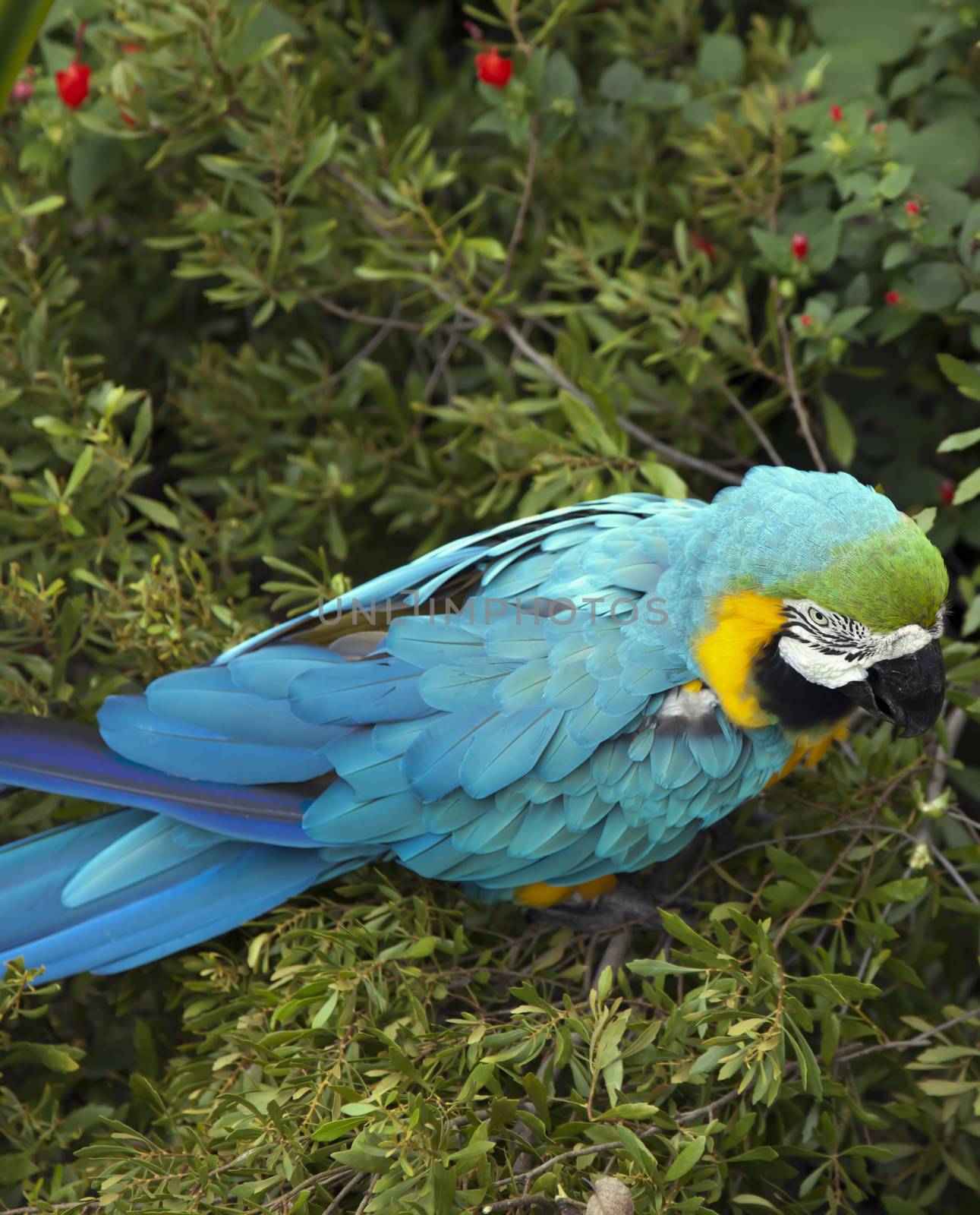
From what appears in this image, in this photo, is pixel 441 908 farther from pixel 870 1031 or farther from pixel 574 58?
pixel 574 58

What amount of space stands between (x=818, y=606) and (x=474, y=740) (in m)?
0.54

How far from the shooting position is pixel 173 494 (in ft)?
6.97

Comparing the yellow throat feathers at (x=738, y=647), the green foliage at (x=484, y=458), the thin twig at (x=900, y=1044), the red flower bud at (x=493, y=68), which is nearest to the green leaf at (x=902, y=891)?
the green foliage at (x=484, y=458)

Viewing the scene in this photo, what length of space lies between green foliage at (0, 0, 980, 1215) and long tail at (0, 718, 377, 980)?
0.09 m

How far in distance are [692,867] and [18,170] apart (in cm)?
186

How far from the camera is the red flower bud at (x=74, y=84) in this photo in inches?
80.0

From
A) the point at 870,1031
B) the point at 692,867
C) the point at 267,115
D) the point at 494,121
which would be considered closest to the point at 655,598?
the point at 692,867

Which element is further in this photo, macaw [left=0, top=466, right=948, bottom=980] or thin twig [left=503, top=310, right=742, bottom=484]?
thin twig [left=503, top=310, right=742, bottom=484]

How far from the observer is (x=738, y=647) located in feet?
5.59

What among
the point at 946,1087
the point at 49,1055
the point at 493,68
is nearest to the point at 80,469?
the point at 49,1055

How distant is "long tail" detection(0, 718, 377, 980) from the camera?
1.75 metres

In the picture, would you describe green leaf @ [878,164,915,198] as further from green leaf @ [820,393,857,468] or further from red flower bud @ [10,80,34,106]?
red flower bud @ [10,80,34,106]

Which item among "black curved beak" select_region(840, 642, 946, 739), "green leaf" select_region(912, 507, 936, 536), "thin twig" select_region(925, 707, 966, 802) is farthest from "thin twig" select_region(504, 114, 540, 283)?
"thin twig" select_region(925, 707, 966, 802)

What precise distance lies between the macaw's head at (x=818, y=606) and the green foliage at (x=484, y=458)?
0.74 ft
